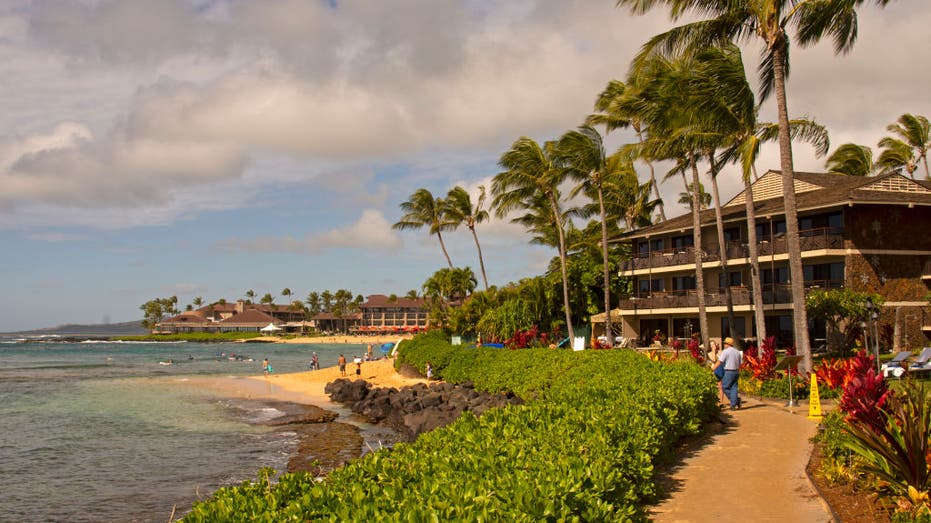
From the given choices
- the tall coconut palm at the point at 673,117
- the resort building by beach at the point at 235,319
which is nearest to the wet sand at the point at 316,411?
the tall coconut palm at the point at 673,117

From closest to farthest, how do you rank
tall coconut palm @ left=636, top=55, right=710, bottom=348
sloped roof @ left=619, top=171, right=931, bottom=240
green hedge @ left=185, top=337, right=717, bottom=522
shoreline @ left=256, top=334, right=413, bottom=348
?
green hedge @ left=185, top=337, right=717, bottom=522, tall coconut palm @ left=636, top=55, right=710, bottom=348, sloped roof @ left=619, top=171, right=931, bottom=240, shoreline @ left=256, top=334, right=413, bottom=348

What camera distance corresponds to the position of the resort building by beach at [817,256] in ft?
104

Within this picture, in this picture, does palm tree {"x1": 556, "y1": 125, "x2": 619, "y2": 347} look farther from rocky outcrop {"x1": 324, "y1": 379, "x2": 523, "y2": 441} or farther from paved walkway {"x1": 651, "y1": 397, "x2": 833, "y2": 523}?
paved walkway {"x1": 651, "y1": 397, "x2": 833, "y2": 523}

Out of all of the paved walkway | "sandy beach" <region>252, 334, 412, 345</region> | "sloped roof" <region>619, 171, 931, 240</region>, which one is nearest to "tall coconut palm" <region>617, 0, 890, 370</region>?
the paved walkway

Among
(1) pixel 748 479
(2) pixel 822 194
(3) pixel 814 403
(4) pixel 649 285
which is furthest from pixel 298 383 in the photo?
(1) pixel 748 479

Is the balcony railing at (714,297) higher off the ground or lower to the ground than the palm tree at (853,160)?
lower

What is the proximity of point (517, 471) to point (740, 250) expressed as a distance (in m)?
34.0

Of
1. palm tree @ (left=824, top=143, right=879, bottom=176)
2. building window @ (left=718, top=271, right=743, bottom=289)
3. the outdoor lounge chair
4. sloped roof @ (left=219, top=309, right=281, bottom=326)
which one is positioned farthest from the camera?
sloped roof @ (left=219, top=309, right=281, bottom=326)

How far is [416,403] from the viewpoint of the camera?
1096 inches

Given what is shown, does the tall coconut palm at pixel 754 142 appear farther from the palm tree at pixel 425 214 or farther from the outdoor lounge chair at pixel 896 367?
the palm tree at pixel 425 214

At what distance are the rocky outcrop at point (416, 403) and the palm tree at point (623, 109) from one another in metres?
13.1

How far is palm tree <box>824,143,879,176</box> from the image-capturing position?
5447 cm

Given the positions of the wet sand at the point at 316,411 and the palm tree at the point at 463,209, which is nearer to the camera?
the wet sand at the point at 316,411

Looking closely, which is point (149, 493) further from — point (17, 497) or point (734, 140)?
point (734, 140)
